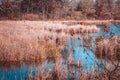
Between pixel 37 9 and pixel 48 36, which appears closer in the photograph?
pixel 48 36

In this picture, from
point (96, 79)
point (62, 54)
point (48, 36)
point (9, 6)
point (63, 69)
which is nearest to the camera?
point (96, 79)

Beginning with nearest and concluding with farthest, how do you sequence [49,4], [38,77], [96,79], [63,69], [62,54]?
[96,79], [38,77], [63,69], [62,54], [49,4]

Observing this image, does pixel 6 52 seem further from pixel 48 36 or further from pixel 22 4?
pixel 22 4

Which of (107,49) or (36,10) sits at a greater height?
(107,49)

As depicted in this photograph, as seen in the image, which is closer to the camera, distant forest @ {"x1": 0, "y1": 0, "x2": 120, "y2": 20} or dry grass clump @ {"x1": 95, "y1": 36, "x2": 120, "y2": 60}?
dry grass clump @ {"x1": 95, "y1": 36, "x2": 120, "y2": 60}

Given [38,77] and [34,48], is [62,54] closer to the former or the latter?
[34,48]

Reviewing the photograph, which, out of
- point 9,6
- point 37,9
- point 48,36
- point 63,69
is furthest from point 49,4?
point 63,69

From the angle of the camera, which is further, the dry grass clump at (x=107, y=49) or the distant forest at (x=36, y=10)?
the distant forest at (x=36, y=10)

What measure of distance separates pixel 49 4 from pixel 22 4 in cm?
515

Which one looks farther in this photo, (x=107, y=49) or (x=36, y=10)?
(x=36, y=10)

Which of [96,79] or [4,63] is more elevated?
[96,79]

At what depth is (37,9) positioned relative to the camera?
45219mm

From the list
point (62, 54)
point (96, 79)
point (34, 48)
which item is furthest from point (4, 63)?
point (96, 79)

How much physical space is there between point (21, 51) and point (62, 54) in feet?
A: 6.53
